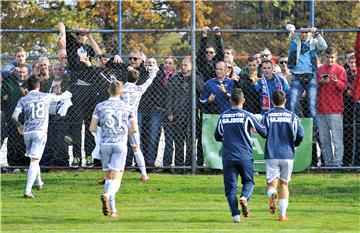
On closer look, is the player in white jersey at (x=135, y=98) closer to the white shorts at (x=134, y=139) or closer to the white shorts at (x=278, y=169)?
the white shorts at (x=134, y=139)

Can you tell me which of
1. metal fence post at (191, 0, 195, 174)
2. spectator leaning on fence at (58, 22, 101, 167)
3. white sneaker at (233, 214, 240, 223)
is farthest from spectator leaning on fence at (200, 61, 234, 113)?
A: white sneaker at (233, 214, 240, 223)

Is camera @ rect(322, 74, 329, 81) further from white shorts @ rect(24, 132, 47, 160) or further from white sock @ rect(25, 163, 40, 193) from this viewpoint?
white sock @ rect(25, 163, 40, 193)

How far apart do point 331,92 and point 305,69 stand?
0.62 m

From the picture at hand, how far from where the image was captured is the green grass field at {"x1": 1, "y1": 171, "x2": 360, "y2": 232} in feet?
49.6

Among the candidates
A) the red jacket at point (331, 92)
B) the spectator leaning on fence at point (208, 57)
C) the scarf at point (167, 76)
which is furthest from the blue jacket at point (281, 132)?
the scarf at point (167, 76)

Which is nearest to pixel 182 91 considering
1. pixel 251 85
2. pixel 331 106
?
pixel 251 85

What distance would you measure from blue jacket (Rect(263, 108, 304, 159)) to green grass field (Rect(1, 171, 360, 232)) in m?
1.00

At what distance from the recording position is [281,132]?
51.8ft

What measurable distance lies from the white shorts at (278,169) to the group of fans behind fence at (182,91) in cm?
347

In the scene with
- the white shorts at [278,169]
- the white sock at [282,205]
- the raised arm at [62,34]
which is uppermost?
the raised arm at [62,34]

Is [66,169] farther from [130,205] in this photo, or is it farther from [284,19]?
[284,19]

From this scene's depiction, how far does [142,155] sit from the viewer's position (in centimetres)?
1900

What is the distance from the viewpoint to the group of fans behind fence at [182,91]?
19359 mm

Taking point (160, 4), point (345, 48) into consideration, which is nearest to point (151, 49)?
point (160, 4)
